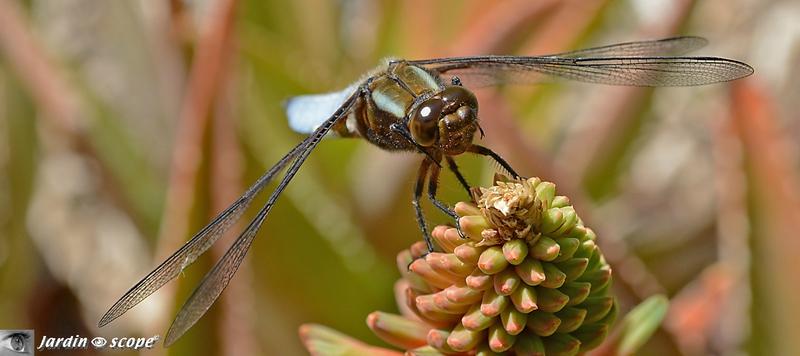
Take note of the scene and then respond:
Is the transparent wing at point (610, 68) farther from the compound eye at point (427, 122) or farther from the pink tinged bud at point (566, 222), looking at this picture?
the pink tinged bud at point (566, 222)

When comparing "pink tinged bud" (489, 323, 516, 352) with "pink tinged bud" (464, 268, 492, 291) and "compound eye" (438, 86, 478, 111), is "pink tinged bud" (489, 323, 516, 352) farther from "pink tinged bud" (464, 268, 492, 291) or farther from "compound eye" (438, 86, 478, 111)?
"compound eye" (438, 86, 478, 111)

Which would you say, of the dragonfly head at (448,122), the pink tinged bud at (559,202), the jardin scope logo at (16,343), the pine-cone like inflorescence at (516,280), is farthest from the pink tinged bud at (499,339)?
the jardin scope logo at (16,343)

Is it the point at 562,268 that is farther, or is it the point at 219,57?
the point at 219,57

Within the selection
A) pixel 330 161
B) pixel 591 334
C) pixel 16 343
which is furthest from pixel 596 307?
pixel 330 161

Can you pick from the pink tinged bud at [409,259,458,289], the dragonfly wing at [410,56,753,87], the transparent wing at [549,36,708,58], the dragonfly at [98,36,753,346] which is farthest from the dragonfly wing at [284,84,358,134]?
the pink tinged bud at [409,259,458,289]

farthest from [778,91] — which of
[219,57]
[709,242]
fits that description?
[219,57]

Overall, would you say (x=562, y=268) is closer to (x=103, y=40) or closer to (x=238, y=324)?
(x=238, y=324)

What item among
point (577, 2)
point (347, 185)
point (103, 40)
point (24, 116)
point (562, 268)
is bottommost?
point (562, 268)
